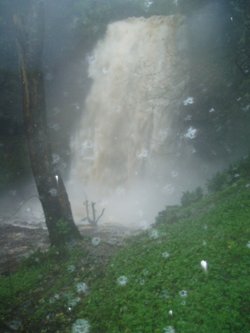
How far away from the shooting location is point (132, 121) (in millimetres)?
18172

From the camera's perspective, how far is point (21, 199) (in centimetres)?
1906

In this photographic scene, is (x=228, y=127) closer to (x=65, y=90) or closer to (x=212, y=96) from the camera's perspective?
(x=212, y=96)

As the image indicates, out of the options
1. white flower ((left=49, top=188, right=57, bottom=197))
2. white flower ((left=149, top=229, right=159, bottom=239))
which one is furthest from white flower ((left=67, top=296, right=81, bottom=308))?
white flower ((left=49, top=188, right=57, bottom=197))

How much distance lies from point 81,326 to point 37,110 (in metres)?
4.49

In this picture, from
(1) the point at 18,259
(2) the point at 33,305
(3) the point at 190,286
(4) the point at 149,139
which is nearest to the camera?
(3) the point at 190,286

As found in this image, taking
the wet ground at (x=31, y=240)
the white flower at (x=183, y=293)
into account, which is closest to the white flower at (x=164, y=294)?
A: the white flower at (x=183, y=293)

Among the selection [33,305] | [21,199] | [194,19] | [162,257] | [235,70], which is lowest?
[33,305]

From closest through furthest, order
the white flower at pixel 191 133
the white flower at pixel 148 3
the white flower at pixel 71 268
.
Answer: the white flower at pixel 71 268, the white flower at pixel 191 133, the white flower at pixel 148 3

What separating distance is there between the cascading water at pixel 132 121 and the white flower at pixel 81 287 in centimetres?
923

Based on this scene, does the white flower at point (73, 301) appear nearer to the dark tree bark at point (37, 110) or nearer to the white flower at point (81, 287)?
the white flower at point (81, 287)

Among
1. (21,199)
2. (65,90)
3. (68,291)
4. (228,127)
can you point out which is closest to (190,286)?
(68,291)

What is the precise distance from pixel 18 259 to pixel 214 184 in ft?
19.1

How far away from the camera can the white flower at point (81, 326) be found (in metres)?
4.89

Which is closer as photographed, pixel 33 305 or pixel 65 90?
pixel 33 305
